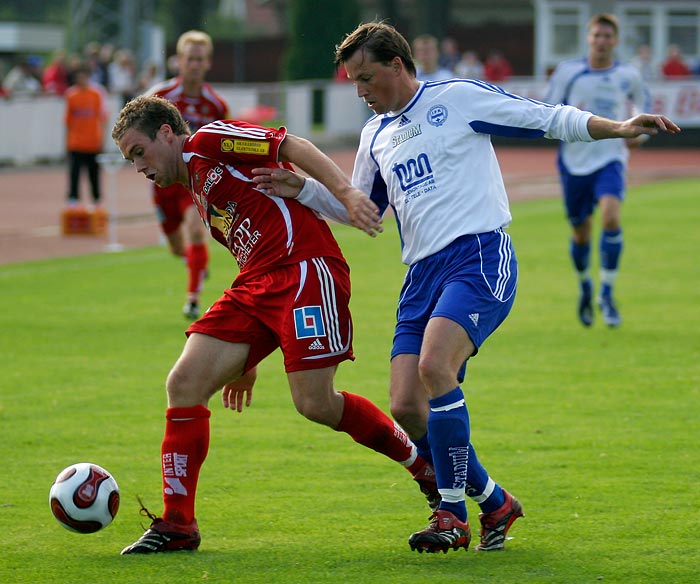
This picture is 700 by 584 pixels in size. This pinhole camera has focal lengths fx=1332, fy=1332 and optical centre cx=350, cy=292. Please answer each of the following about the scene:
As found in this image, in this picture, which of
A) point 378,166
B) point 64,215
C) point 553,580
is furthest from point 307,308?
point 64,215

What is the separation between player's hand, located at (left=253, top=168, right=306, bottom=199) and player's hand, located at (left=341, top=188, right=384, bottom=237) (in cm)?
28

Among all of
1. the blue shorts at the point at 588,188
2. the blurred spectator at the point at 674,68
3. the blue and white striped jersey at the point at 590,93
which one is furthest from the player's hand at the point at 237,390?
the blurred spectator at the point at 674,68

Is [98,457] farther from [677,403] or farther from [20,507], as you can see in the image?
[677,403]

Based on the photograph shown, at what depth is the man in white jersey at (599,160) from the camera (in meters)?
11.0

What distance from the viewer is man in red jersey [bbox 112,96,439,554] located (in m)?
5.30

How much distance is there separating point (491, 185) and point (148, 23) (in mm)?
37565

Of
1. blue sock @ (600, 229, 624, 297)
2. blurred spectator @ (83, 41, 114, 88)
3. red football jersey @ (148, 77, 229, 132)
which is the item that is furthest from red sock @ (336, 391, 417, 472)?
blurred spectator @ (83, 41, 114, 88)

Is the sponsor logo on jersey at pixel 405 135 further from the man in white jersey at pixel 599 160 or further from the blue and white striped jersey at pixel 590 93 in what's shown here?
the blue and white striped jersey at pixel 590 93

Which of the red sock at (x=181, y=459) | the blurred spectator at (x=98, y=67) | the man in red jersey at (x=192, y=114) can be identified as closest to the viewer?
→ the red sock at (x=181, y=459)

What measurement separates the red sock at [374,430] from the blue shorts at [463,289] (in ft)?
1.06

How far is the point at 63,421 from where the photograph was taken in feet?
25.7

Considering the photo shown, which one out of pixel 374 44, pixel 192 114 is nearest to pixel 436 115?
pixel 374 44

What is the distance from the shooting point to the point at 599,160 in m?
11.0

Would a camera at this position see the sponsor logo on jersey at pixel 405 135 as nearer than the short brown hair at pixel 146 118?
No
